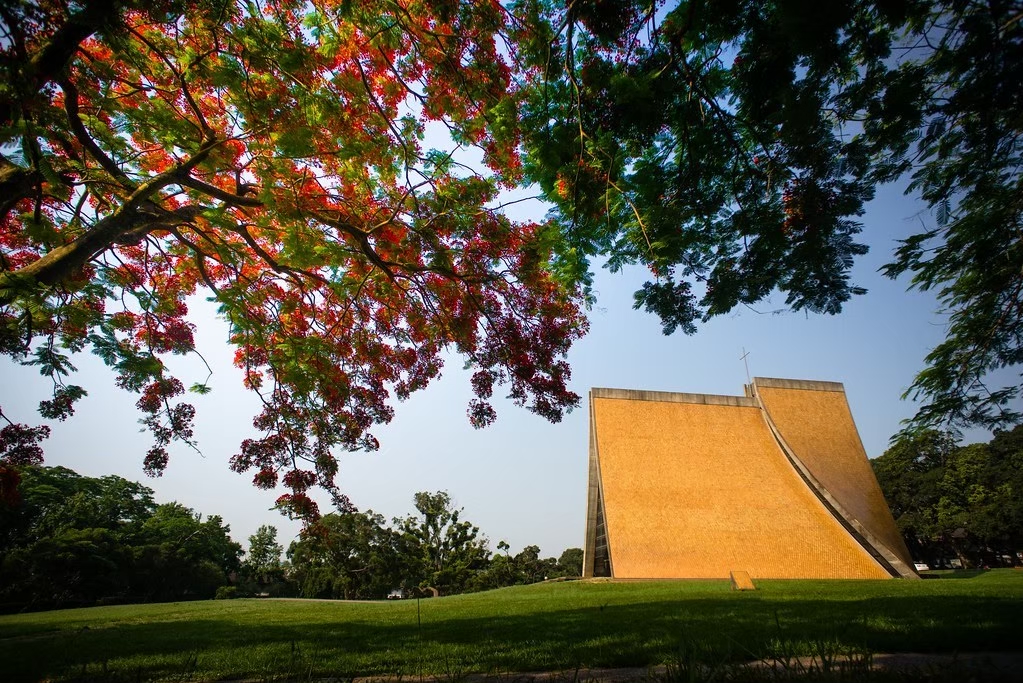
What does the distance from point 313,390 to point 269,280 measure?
259 centimetres

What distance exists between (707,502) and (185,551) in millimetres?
32959

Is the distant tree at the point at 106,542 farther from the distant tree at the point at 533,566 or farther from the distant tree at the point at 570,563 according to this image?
the distant tree at the point at 570,563

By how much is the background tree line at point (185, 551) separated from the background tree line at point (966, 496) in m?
29.5

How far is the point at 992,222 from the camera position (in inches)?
168

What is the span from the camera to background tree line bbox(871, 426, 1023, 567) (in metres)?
27.8

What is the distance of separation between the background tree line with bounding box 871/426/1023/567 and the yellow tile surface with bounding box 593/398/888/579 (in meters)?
12.2

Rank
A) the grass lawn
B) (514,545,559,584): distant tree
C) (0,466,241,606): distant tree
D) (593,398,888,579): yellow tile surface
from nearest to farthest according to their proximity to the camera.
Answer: the grass lawn, (593,398,888,579): yellow tile surface, (0,466,241,606): distant tree, (514,545,559,584): distant tree

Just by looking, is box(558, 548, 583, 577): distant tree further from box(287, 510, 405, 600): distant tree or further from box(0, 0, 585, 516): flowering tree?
box(0, 0, 585, 516): flowering tree

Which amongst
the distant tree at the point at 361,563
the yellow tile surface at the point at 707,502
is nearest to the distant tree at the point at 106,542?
the distant tree at the point at 361,563

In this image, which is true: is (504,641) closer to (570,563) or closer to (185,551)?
(185,551)

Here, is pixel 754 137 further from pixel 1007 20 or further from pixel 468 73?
pixel 468 73

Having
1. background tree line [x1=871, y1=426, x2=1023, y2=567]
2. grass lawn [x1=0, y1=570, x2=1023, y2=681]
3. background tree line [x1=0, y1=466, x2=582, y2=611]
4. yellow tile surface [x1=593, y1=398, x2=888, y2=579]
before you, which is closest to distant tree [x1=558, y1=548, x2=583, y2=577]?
background tree line [x1=0, y1=466, x2=582, y2=611]

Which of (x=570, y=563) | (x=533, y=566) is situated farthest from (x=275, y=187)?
(x=570, y=563)

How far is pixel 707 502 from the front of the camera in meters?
19.7
